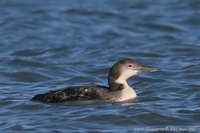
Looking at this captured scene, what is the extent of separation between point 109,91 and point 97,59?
4.96 m

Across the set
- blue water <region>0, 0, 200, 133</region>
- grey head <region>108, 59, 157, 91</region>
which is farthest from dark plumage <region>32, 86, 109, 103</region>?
grey head <region>108, 59, 157, 91</region>

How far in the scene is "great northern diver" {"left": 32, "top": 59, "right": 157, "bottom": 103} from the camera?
1388 cm

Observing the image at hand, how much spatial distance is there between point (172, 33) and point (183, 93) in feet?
27.3

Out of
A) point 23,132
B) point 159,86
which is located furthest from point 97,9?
point 23,132

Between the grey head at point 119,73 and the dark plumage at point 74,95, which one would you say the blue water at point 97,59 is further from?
the grey head at point 119,73

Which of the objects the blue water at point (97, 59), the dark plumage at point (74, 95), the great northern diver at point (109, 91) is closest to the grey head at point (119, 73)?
the great northern diver at point (109, 91)

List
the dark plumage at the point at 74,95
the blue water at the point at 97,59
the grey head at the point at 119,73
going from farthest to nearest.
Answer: the grey head at the point at 119,73, the dark plumage at the point at 74,95, the blue water at the point at 97,59

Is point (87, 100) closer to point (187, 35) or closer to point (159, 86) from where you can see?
point (159, 86)

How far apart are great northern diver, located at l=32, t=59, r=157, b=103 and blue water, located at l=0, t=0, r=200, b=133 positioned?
0.12 meters

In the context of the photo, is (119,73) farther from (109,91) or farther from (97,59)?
(97,59)

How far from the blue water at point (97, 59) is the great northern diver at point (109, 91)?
122 millimetres

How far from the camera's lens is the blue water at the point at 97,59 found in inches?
510

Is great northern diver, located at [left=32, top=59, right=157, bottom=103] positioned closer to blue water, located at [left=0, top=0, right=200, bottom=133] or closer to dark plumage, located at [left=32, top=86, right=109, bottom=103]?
dark plumage, located at [left=32, top=86, right=109, bottom=103]

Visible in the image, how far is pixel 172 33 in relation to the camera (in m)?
23.3
